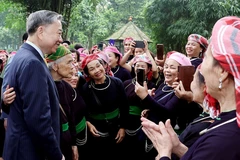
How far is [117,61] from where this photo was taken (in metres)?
5.95

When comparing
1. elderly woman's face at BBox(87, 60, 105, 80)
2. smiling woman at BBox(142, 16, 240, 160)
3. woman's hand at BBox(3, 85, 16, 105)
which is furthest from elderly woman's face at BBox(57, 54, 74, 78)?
smiling woman at BBox(142, 16, 240, 160)

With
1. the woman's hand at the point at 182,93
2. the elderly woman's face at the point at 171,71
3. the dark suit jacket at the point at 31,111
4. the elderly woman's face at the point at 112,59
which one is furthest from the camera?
the elderly woman's face at the point at 112,59

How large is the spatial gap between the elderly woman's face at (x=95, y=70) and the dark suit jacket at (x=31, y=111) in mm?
1797

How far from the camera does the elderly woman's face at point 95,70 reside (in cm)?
433

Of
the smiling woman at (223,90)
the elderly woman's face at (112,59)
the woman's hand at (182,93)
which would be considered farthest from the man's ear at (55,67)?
the elderly woman's face at (112,59)

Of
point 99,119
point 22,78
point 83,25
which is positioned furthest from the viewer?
point 83,25

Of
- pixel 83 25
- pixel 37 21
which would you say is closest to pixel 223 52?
pixel 37 21

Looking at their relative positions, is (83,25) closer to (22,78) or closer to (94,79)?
(94,79)

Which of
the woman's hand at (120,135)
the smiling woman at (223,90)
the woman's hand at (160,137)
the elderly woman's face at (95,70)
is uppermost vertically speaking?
the smiling woman at (223,90)

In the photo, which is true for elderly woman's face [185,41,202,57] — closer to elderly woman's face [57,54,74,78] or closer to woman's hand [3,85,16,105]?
elderly woman's face [57,54,74,78]

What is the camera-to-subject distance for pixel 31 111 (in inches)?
92.2

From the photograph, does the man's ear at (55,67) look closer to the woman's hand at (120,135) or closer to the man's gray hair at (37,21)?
the man's gray hair at (37,21)

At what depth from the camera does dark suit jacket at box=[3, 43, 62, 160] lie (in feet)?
7.73

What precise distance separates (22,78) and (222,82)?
1.56 m
